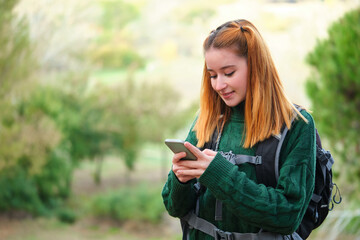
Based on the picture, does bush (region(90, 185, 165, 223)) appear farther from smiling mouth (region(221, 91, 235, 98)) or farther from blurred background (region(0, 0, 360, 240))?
smiling mouth (region(221, 91, 235, 98))

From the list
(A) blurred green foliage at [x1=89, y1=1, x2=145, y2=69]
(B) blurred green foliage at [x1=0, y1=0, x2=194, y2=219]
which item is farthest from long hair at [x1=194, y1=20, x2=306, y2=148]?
(A) blurred green foliage at [x1=89, y1=1, x2=145, y2=69]

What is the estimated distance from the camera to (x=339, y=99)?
658cm

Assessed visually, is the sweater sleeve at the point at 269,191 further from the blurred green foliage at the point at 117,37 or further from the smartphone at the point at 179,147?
the blurred green foliage at the point at 117,37

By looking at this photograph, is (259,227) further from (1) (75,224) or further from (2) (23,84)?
(1) (75,224)

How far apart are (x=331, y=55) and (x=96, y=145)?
1339 cm

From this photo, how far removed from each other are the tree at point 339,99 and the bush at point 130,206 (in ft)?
31.6

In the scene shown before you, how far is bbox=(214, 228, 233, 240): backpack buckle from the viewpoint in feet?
4.57

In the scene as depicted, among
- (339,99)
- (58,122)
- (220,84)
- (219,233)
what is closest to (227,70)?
(220,84)

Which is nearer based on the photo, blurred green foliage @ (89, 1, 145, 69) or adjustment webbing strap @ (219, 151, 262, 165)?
adjustment webbing strap @ (219, 151, 262, 165)

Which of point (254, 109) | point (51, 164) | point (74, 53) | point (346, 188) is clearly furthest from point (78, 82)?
point (254, 109)

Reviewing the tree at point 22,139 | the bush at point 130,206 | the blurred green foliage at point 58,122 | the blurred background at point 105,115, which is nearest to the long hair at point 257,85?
the blurred background at point 105,115

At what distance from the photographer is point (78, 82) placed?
56.7 ft

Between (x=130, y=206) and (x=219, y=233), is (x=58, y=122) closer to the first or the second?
(x=130, y=206)

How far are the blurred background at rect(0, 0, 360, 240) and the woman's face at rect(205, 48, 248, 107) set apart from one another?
15.6 ft
